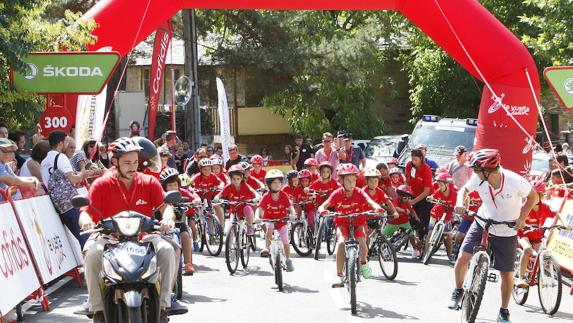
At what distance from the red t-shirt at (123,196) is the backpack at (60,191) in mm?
4639

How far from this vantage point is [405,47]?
4856cm

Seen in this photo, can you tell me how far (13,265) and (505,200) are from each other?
491 centimetres

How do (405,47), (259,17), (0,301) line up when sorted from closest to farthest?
(0,301) < (259,17) < (405,47)

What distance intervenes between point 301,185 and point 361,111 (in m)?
25.8

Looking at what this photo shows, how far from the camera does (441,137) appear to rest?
960 inches

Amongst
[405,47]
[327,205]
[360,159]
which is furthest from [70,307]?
[405,47]

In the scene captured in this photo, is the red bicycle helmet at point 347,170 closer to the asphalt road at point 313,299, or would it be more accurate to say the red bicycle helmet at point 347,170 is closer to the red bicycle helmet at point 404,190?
the asphalt road at point 313,299

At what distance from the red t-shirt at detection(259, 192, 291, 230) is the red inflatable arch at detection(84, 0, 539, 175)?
15.4 feet

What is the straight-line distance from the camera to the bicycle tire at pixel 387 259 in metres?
14.1

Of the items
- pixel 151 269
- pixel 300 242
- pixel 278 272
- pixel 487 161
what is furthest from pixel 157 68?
pixel 151 269

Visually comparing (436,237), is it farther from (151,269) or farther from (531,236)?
(151,269)

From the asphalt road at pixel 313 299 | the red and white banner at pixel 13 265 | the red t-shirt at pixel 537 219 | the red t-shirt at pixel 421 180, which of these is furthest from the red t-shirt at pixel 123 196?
the red t-shirt at pixel 421 180

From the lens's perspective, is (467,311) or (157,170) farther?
(157,170)

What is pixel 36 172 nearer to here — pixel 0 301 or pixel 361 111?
pixel 0 301
